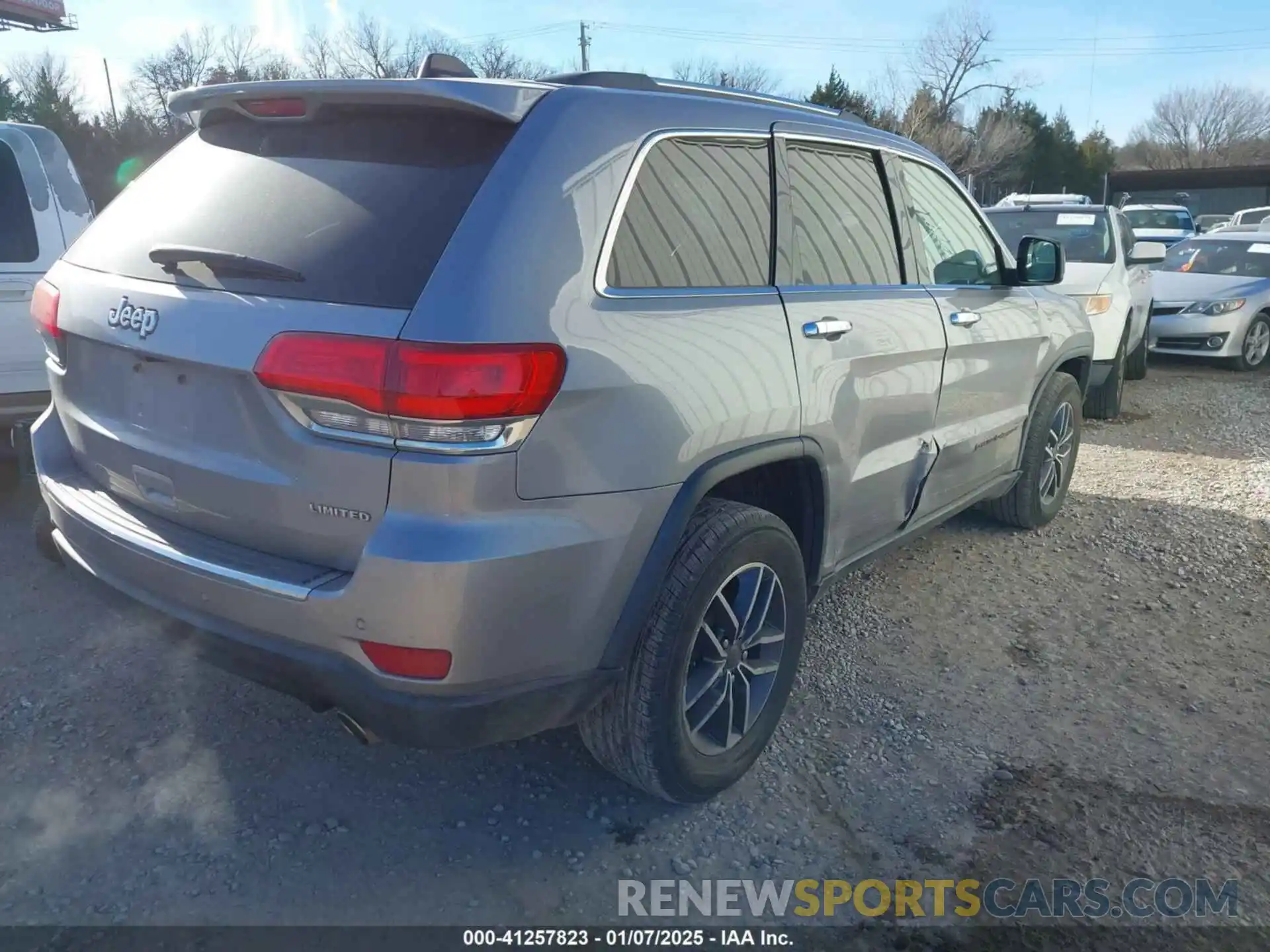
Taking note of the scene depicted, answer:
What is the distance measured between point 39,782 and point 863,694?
8.35ft

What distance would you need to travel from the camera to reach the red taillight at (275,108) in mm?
2555

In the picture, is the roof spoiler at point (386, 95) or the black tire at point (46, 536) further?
the black tire at point (46, 536)

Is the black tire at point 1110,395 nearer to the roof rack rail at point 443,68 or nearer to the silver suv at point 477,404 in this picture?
the silver suv at point 477,404

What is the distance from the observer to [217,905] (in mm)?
2426

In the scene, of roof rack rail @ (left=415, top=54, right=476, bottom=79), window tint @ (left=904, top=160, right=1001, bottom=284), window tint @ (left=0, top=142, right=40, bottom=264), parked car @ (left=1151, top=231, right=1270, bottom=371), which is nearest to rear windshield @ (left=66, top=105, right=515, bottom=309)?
roof rack rail @ (left=415, top=54, right=476, bottom=79)

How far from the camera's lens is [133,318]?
8.23 ft

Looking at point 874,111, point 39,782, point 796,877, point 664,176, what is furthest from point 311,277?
point 874,111

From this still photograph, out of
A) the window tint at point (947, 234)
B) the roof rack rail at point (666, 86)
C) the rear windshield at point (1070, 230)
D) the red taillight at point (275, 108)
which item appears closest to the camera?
the red taillight at point (275, 108)

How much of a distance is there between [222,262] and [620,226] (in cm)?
93

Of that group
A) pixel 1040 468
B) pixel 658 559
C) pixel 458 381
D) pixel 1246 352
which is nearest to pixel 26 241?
pixel 458 381

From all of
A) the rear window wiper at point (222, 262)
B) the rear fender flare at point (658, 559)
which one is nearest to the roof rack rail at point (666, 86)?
the rear window wiper at point (222, 262)

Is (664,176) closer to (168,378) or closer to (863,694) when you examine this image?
(168,378)

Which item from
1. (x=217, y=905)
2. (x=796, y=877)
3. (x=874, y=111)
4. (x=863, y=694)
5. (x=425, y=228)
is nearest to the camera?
(x=425, y=228)

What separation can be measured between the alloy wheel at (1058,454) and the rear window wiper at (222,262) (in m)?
3.94
